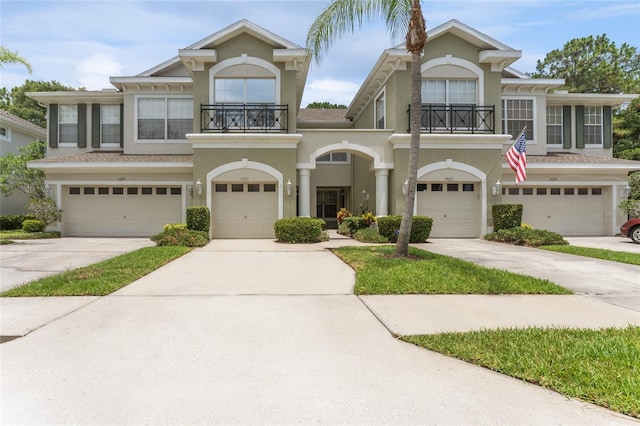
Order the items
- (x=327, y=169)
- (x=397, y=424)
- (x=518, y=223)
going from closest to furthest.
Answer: (x=397, y=424), (x=518, y=223), (x=327, y=169)

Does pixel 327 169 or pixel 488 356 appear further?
pixel 327 169

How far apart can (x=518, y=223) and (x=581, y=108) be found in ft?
29.0

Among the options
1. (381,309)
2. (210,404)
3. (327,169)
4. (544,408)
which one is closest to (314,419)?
(210,404)

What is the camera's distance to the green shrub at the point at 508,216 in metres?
15.5

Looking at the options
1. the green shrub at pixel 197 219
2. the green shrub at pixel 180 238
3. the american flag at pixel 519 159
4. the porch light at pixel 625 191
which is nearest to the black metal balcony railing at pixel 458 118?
the american flag at pixel 519 159

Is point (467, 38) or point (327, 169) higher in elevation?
point (467, 38)

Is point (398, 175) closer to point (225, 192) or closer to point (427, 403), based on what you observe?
point (225, 192)

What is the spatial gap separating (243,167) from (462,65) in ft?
32.6

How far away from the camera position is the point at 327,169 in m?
23.0

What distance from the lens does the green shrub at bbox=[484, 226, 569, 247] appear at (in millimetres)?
13734

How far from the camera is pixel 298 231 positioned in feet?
47.2

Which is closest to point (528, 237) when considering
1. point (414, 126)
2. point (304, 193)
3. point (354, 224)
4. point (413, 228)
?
point (413, 228)

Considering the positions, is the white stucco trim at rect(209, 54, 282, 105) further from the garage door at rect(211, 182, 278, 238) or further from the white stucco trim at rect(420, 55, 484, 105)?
the white stucco trim at rect(420, 55, 484, 105)

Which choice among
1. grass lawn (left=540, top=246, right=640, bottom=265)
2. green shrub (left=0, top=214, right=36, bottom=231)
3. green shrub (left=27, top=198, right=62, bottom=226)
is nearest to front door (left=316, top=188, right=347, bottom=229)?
grass lawn (left=540, top=246, right=640, bottom=265)
